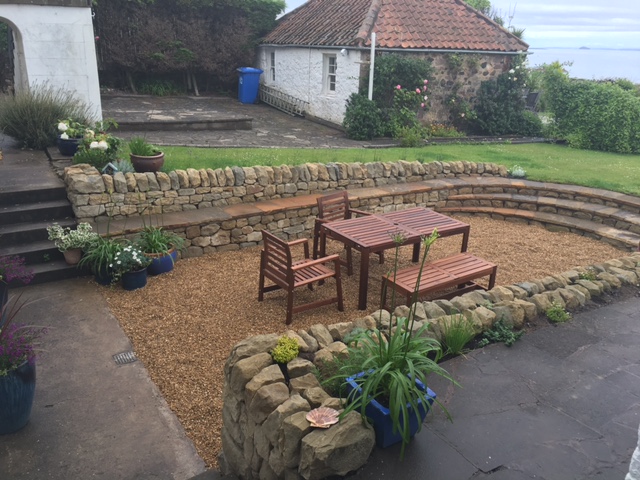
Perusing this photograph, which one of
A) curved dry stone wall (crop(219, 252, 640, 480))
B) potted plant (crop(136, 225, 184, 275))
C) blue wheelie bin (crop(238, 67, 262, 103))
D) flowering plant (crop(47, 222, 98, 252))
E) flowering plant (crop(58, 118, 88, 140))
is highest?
blue wheelie bin (crop(238, 67, 262, 103))

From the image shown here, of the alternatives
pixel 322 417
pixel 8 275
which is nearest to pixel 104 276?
pixel 8 275

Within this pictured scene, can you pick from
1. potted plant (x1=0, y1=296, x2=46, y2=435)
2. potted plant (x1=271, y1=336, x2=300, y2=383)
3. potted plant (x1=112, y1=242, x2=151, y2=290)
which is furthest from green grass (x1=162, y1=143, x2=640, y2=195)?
potted plant (x1=271, y1=336, x2=300, y2=383)

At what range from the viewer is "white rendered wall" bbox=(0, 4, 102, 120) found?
9.73 m

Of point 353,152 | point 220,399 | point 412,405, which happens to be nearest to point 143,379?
point 220,399

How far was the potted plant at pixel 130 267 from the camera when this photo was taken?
6270 mm

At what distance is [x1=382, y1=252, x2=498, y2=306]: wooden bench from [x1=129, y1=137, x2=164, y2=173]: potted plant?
4035mm

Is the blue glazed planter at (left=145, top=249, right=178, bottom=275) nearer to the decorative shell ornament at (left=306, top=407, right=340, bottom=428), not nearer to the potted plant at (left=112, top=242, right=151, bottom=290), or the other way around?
the potted plant at (left=112, top=242, right=151, bottom=290)

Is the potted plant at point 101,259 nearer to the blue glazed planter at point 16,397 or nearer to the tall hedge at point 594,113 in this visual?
the blue glazed planter at point 16,397

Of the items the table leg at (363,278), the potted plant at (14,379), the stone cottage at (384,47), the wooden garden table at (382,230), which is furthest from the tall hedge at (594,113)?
the potted plant at (14,379)

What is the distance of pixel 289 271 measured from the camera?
566 cm

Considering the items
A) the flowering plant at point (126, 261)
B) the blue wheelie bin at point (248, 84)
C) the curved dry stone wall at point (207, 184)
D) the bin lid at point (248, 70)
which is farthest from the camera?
the blue wheelie bin at point (248, 84)

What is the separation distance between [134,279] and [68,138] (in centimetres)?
373

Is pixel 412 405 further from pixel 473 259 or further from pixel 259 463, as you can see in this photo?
pixel 473 259

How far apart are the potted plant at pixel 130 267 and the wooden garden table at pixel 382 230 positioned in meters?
2.32
